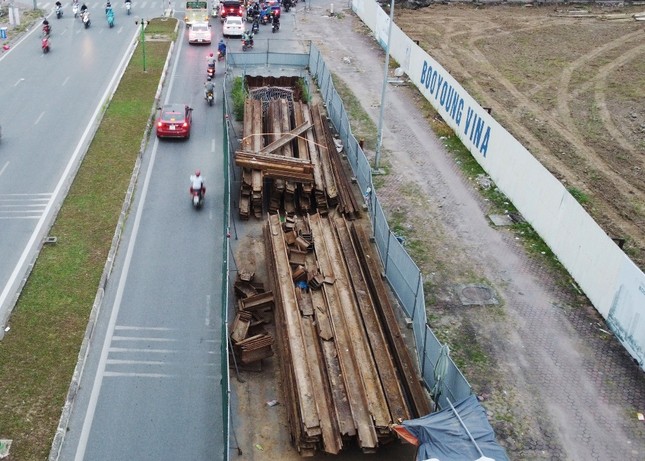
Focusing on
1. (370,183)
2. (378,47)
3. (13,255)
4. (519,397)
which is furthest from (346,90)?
(519,397)

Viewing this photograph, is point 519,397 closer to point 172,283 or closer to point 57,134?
point 172,283

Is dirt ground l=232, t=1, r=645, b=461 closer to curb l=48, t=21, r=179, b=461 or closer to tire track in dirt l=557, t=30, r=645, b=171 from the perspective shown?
tire track in dirt l=557, t=30, r=645, b=171

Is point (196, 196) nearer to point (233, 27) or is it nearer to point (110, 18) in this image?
point (233, 27)

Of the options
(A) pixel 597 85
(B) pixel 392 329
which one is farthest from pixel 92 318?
(A) pixel 597 85

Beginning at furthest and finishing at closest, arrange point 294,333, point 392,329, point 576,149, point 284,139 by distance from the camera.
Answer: point 576,149 → point 284,139 → point 392,329 → point 294,333

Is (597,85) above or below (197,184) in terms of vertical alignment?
above
